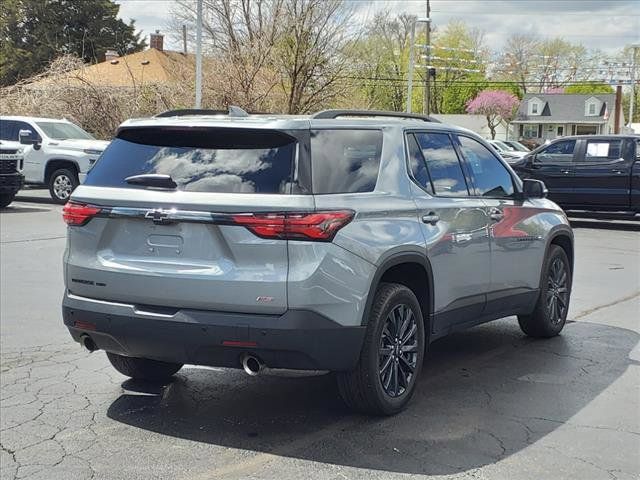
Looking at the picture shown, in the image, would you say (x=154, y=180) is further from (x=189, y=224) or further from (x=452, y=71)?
(x=452, y=71)

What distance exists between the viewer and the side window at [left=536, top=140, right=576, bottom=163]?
17.6 meters

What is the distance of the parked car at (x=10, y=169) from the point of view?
54.6 ft

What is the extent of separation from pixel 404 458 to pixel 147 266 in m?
1.75

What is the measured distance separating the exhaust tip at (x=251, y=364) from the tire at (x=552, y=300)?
3.15 metres

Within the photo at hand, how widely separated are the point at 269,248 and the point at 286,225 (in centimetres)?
15

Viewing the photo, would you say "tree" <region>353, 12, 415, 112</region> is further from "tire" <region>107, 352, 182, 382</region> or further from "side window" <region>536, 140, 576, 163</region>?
"tire" <region>107, 352, 182, 382</region>

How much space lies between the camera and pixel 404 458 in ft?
14.3

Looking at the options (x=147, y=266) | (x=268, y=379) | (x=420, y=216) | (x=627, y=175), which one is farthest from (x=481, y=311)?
(x=627, y=175)

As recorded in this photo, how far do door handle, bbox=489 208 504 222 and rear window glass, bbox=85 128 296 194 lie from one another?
6.73 ft

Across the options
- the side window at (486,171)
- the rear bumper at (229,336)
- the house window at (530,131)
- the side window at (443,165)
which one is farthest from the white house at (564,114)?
the rear bumper at (229,336)

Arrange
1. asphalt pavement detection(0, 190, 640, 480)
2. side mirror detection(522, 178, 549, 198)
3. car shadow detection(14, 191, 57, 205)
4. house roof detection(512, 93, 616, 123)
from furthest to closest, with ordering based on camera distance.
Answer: house roof detection(512, 93, 616, 123), car shadow detection(14, 191, 57, 205), side mirror detection(522, 178, 549, 198), asphalt pavement detection(0, 190, 640, 480)

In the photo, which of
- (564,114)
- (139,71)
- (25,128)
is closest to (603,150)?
(25,128)

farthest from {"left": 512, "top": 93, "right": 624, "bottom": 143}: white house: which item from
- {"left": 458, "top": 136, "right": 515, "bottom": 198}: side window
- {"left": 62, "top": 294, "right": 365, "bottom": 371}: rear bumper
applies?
{"left": 62, "top": 294, "right": 365, "bottom": 371}: rear bumper

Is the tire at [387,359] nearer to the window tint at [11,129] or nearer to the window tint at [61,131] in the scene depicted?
the window tint at [61,131]
